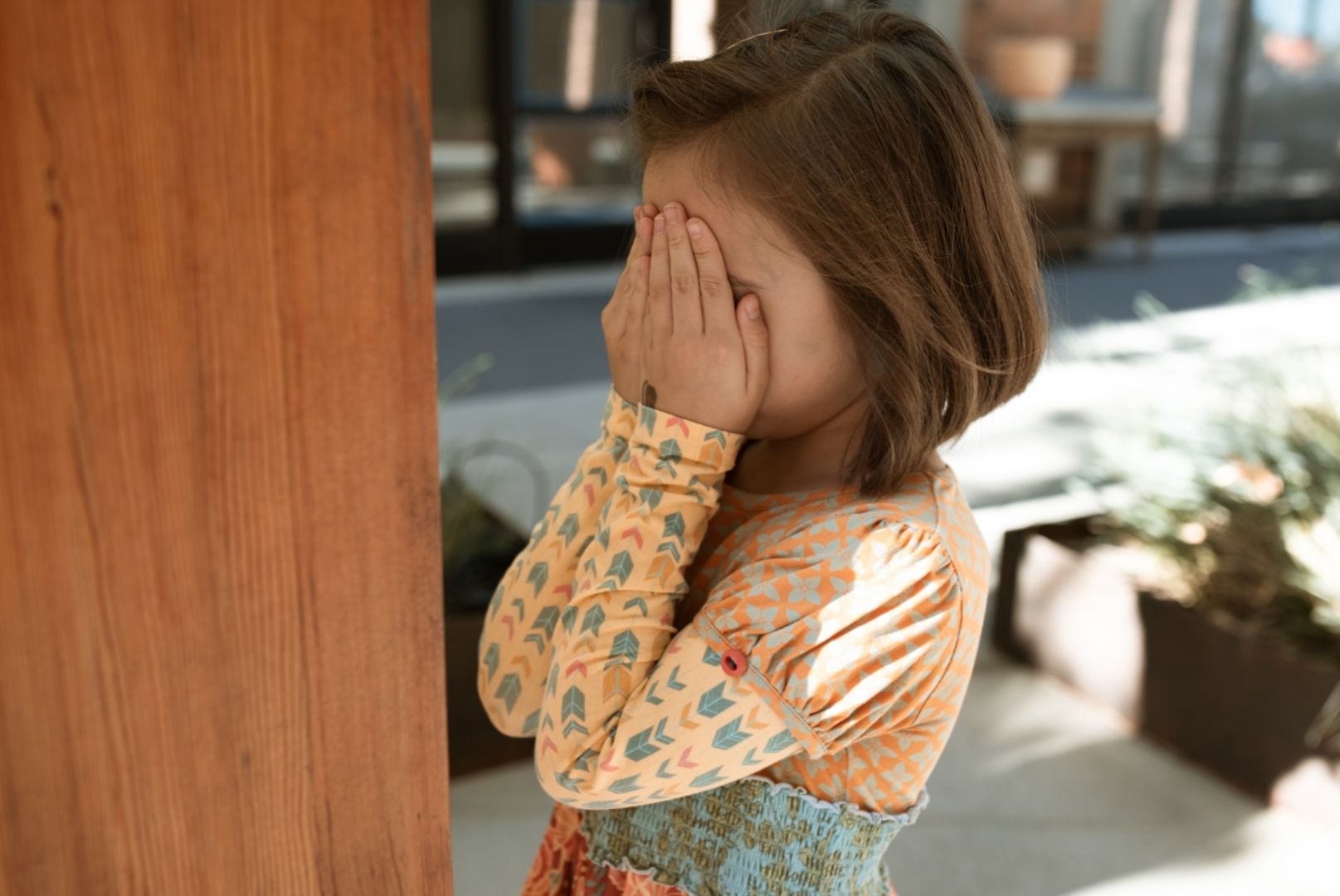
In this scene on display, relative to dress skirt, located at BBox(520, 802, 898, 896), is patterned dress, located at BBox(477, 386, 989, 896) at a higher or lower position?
higher

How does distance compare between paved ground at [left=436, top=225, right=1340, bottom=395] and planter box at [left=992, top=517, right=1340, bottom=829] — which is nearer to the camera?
planter box at [left=992, top=517, right=1340, bottom=829]

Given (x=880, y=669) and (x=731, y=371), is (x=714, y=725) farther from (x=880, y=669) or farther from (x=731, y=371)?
(x=731, y=371)

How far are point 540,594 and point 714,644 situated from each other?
22 centimetres

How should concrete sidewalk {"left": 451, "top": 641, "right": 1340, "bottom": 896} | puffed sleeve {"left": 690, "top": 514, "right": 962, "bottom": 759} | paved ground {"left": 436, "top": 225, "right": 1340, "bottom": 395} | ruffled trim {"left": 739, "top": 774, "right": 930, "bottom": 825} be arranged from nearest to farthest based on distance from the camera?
1. puffed sleeve {"left": 690, "top": 514, "right": 962, "bottom": 759}
2. ruffled trim {"left": 739, "top": 774, "right": 930, "bottom": 825}
3. concrete sidewalk {"left": 451, "top": 641, "right": 1340, "bottom": 896}
4. paved ground {"left": 436, "top": 225, "right": 1340, "bottom": 395}

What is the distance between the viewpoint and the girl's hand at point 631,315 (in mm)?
911

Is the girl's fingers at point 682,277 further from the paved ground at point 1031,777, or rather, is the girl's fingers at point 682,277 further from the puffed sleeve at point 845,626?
the paved ground at point 1031,777

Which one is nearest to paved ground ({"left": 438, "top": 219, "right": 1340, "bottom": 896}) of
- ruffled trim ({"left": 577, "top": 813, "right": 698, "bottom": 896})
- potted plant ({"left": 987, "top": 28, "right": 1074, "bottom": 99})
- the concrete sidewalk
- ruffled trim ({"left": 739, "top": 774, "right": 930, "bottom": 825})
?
the concrete sidewalk

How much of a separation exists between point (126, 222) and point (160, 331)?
47 millimetres

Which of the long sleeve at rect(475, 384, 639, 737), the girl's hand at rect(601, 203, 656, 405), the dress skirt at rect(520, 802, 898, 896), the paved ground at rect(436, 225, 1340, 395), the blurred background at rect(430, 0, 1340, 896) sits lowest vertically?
the paved ground at rect(436, 225, 1340, 395)

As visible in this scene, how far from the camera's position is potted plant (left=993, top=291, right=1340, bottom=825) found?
7.01ft

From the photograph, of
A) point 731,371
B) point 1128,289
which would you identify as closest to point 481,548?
point 731,371

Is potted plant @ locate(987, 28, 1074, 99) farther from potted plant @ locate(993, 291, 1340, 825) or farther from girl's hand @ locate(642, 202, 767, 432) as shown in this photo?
girl's hand @ locate(642, 202, 767, 432)

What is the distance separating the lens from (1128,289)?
695cm

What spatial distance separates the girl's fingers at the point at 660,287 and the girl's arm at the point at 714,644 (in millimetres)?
64
